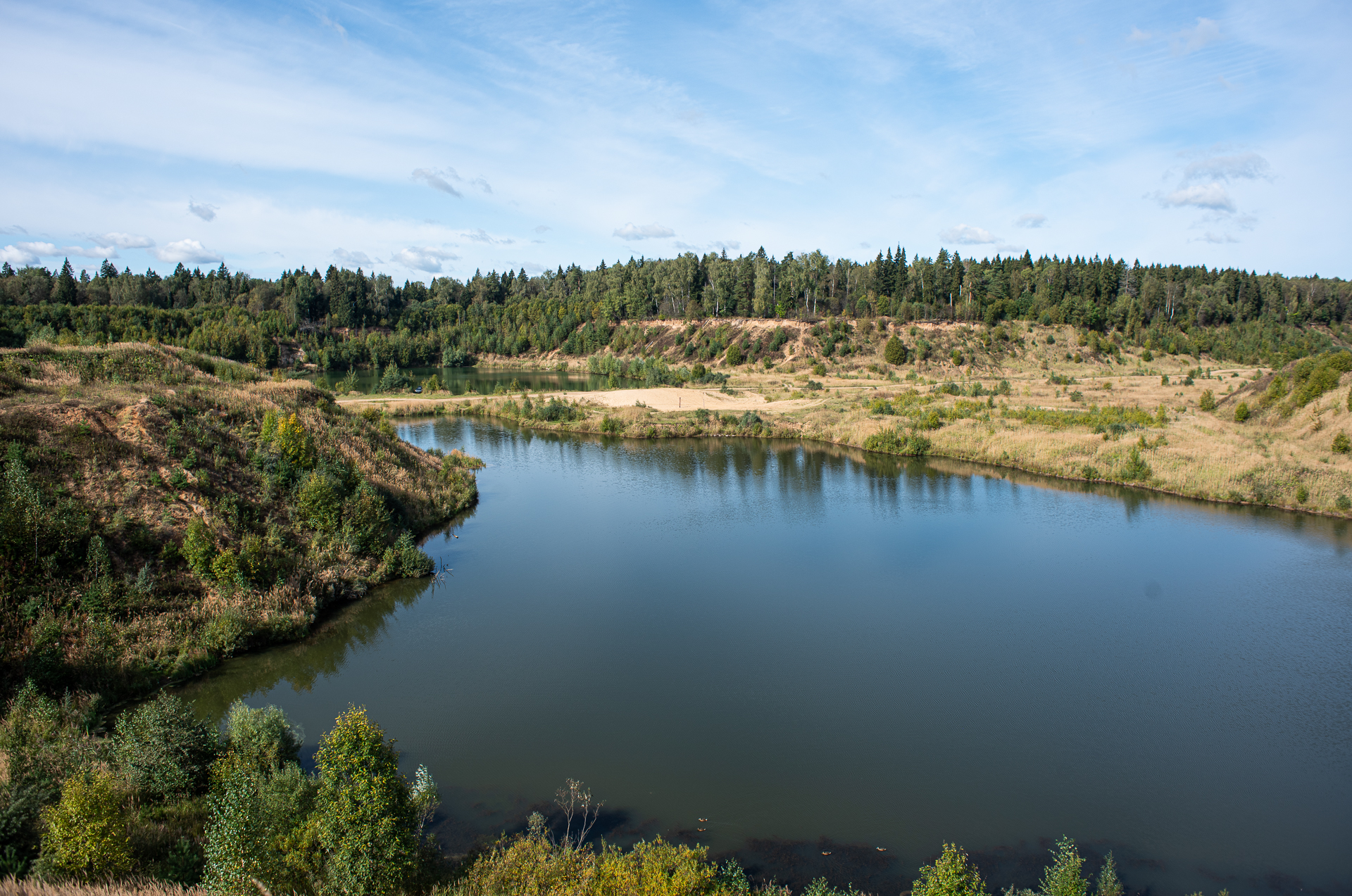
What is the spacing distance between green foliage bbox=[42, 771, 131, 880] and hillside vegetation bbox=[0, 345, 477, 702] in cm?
724

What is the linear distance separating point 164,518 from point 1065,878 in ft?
72.7

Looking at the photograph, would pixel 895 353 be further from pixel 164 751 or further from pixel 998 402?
pixel 164 751

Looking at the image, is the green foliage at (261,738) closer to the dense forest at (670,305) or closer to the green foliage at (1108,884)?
the green foliage at (1108,884)

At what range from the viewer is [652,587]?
23938 millimetres

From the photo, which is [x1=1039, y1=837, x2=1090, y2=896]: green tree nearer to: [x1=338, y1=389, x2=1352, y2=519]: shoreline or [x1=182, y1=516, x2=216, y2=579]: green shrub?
[x1=182, y1=516, x2=216, y2=579]: green shrub

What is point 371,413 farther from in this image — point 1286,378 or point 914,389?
point 1286,378

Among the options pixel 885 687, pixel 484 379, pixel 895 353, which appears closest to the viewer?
pixel 885 687

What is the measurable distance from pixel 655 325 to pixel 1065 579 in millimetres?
89592

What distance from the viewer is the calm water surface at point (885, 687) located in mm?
12711

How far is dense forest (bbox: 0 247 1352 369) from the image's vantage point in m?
90.5

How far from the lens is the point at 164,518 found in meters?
19.6

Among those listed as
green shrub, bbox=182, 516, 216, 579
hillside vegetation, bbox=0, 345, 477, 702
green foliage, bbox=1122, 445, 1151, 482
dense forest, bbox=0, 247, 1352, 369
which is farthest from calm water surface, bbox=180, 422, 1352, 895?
dense forest, bbox=0, 247, 1352, 369

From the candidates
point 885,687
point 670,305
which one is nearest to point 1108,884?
point 885,687

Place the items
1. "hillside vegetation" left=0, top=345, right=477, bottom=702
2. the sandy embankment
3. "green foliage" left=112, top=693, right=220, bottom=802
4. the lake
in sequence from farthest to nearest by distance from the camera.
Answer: the lake, the sandy embankment, "hillside vegetation" left=0, top=345, right=477, bottom=702, "green foliage" left=112, top=693, right=220, bottom=802
